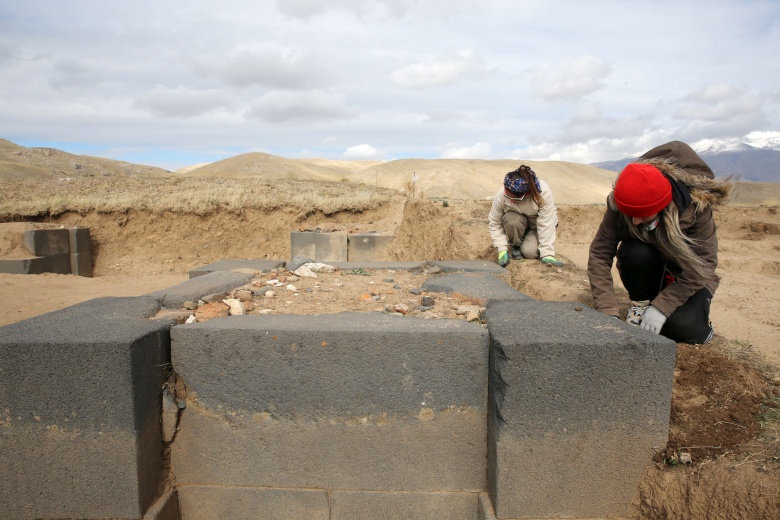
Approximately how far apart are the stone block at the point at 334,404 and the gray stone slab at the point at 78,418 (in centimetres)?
21

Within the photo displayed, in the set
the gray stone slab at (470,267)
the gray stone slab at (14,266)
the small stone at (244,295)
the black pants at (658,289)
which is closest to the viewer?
the black pants at (658,289)

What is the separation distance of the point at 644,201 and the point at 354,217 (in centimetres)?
965

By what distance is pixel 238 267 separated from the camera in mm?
3959

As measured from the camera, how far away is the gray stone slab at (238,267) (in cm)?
380

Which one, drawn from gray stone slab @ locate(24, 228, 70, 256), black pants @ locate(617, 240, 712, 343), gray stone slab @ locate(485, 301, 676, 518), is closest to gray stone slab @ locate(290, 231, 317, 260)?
gray stone slab @ locate(24, 228, 70, 256)

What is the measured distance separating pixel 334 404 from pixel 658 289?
7.09 ft

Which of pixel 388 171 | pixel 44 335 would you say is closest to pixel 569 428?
pixel 44 335

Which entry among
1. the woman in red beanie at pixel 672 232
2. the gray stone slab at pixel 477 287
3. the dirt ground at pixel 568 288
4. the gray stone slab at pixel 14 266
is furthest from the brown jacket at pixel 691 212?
the gray stone slab at pixel 14 266

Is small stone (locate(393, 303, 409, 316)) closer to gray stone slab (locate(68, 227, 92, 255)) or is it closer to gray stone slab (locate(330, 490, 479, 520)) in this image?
gray stone slab (locate(330, 490, 479, 520))

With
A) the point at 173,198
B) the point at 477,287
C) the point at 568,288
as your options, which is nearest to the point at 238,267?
the point at 477,287

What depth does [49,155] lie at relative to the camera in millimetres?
36062

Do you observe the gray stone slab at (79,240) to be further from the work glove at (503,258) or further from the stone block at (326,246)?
the work glove at (503,258)

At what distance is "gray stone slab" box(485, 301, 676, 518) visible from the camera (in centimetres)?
198

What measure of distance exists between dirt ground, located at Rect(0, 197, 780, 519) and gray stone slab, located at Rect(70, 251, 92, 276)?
323 millimetres
